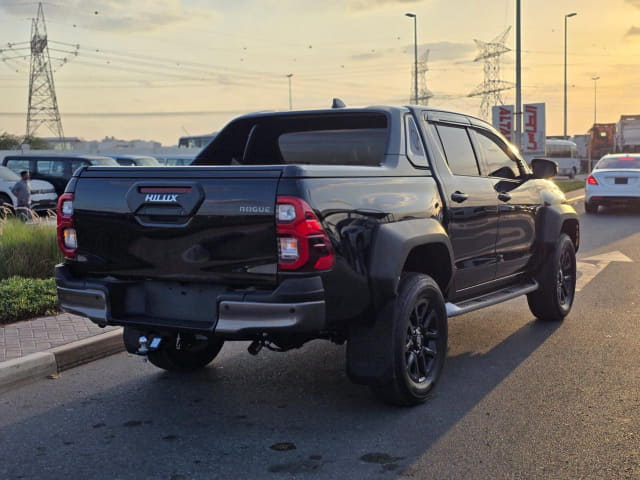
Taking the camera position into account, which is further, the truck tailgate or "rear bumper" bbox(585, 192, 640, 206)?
"rear bumper" bbox(585, 192, 640, 206)

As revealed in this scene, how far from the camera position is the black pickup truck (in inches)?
169

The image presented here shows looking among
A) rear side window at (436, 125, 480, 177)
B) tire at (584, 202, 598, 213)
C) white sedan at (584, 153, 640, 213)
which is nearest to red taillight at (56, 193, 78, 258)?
rear side window at (436, 125, 480, 177)

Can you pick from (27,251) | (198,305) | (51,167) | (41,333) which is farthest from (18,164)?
(198,305)

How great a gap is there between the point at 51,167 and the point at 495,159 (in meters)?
20.7

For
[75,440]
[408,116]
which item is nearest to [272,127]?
[408,116]

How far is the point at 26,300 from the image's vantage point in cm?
765

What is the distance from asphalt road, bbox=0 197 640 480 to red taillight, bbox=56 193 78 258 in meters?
1.02

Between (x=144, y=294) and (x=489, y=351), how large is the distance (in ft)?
9.85

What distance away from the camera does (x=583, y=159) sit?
65250 mm

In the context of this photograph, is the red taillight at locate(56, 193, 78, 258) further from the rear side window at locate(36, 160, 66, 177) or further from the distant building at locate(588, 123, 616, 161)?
the distant building at locate(588, 123, 616, 161)

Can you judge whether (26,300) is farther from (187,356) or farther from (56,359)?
(187,356)

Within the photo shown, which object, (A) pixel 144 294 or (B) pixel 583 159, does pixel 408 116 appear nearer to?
(A) pixel 144 294

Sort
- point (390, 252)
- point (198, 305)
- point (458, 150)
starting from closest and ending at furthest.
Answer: point (198, 305)
point (390, 252)
point (458, 150)

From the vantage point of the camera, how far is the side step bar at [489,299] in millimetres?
5645
